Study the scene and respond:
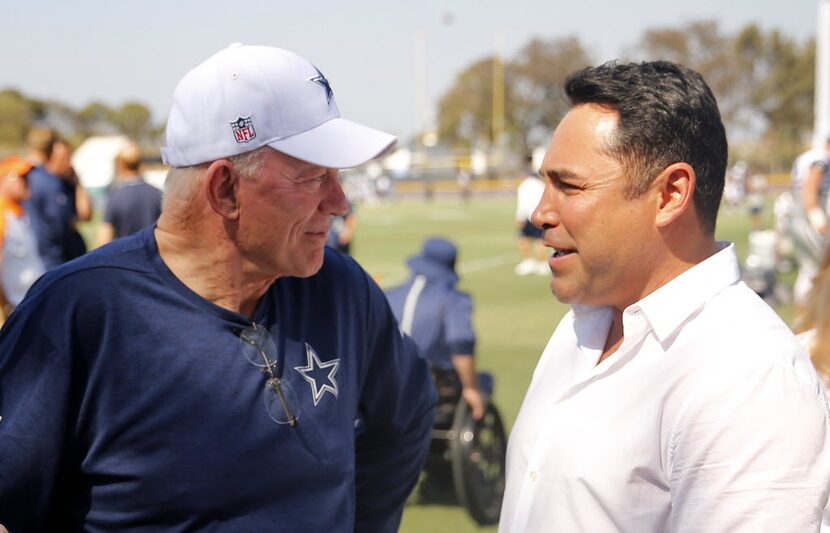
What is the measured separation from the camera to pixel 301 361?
7.50 ft

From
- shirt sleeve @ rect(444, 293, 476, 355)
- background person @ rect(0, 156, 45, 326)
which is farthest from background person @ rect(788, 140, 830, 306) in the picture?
background person @ rect(0, 156, 45, 326)

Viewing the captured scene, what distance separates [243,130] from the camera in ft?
7.13

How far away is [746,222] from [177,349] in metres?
29.0

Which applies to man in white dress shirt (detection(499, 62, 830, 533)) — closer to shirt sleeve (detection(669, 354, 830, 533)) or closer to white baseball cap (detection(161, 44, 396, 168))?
shirt sleeve (detection(669, 354, 830, 533))

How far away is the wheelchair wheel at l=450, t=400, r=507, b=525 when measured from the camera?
18.6 ft

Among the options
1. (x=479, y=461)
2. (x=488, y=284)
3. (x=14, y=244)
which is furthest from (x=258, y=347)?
(x=488, y=284)

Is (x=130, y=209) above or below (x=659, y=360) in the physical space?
below

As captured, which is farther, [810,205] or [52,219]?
[810,205]

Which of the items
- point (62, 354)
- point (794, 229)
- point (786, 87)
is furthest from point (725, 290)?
point (786, 87)

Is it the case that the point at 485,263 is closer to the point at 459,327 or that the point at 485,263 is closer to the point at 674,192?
the point at 459,327

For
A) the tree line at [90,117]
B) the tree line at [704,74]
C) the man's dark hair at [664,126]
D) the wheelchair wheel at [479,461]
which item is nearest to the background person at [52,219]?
the wheelchair wheel at [479,461]

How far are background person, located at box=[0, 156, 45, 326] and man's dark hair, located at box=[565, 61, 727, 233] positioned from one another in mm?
6065

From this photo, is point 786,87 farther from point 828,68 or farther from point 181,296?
point 181,296

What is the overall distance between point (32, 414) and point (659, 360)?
1.21 metres
